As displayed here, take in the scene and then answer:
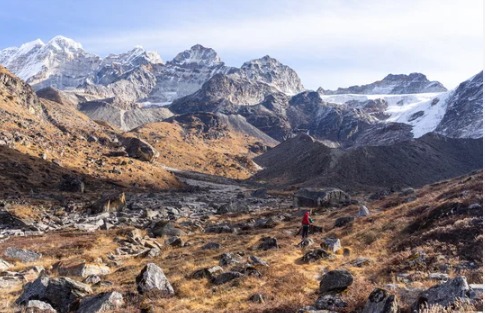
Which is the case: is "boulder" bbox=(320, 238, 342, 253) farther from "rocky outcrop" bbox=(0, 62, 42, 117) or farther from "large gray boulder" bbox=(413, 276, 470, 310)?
"rocky outcrop" bbox=(0, 62, 42, 117)

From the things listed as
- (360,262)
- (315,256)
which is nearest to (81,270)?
(315,256)

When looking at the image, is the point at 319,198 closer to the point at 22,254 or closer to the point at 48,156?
the point at 22,254

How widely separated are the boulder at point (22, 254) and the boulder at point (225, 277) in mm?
15293

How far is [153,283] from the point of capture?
1783 centimetres

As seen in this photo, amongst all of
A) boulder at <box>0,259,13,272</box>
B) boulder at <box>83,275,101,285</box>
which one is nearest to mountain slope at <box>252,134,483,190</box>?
boulder at <box>0,259,13,272</box>

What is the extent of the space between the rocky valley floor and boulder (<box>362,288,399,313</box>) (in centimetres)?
4

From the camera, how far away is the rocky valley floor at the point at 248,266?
1497cm

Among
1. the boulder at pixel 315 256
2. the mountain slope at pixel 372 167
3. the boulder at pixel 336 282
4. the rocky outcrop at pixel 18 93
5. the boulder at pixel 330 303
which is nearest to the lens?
the boulder at pixel 330 303

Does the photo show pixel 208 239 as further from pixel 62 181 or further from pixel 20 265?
pixel 62 181

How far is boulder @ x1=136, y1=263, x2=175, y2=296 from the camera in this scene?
17531 mm

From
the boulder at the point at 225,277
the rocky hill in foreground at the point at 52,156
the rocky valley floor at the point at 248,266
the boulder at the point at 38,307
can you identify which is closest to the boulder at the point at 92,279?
the rocky valley floor at the point at 248,266

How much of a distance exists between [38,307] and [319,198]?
203 ft

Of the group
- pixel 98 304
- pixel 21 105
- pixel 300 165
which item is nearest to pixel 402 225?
pixel 98 304

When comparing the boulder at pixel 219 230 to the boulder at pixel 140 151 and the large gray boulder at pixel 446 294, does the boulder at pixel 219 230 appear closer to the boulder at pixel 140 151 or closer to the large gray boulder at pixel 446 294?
the large gray boulder at pixel 446 294
